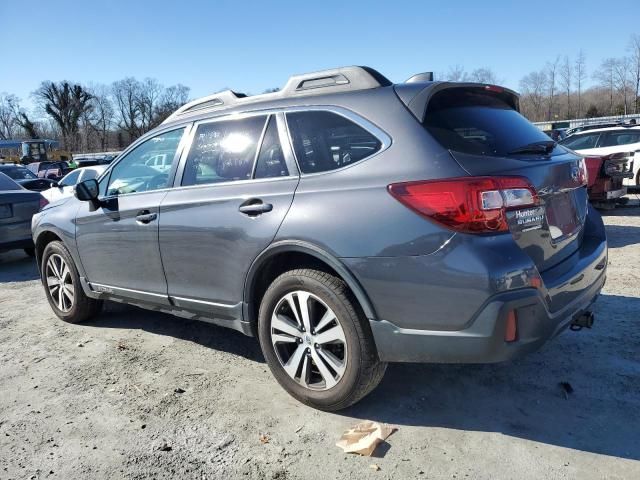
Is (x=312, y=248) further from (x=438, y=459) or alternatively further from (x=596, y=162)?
(x=596, y=162)

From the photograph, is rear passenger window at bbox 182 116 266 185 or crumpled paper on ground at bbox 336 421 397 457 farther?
rear passenger window at bbox 182 116 266 185

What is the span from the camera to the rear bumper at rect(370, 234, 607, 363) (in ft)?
8.02

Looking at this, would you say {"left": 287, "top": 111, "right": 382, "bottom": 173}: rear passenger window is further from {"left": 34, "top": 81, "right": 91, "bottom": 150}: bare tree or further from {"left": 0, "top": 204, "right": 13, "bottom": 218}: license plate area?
{"left": 34, "top": 81, "right": 91, "bottom": 150}: bare tree

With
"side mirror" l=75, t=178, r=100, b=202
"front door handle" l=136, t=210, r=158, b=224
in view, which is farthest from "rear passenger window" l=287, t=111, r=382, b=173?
"side mirror" l=75, t=178, r=100, b=202

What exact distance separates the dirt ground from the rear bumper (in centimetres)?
51

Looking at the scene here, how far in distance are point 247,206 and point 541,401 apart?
2.13 m

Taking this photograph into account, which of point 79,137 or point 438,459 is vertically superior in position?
point 79,137

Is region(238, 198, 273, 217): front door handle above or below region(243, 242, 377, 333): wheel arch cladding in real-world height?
above

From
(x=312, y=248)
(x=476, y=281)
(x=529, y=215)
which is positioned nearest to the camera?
(x=476, y=281)

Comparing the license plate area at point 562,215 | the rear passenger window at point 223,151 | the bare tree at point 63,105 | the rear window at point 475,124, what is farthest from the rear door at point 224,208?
the bare tree at point 63,105

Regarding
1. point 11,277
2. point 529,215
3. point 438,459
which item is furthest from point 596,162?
point 11,277

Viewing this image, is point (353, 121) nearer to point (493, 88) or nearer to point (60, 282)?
point (493, 88)

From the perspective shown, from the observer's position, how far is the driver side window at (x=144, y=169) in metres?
4.00

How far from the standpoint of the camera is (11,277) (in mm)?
7645
